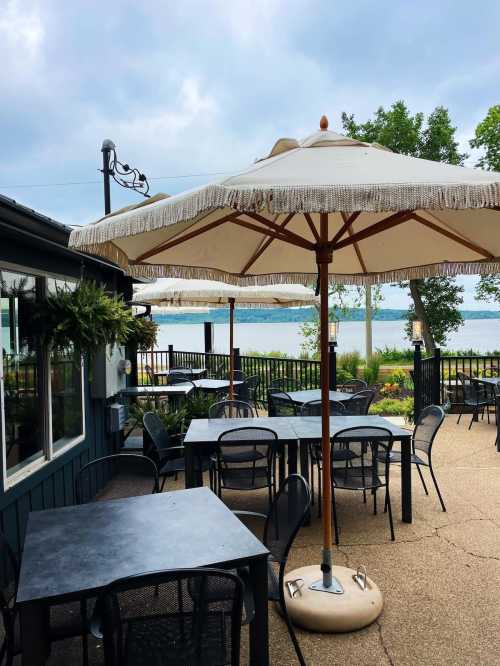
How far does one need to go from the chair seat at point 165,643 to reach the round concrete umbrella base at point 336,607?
3.67 ft

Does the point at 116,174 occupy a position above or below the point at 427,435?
above

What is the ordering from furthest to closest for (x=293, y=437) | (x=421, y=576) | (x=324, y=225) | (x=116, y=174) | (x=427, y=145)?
(x=427, y=145)
(x=116, y=174)
(x=293, y=437)
(x=421, y=576)
(x=324, y=225)

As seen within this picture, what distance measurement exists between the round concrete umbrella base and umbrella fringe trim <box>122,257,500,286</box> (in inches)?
86.4

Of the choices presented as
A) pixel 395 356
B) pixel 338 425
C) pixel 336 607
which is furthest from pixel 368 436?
pixel 395 356

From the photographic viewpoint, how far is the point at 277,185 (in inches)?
78.6

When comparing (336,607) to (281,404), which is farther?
(281,404)

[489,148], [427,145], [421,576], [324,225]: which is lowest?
[421,576]

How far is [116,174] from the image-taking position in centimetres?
823

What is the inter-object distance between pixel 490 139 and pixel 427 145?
1556mm

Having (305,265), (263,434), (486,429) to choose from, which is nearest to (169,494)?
(263,434)

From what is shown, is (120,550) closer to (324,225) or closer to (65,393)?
(324,225)

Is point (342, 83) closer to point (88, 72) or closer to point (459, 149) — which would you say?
point (459, 149)

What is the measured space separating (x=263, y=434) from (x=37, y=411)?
1784mm

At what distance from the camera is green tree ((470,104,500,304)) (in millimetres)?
12359
